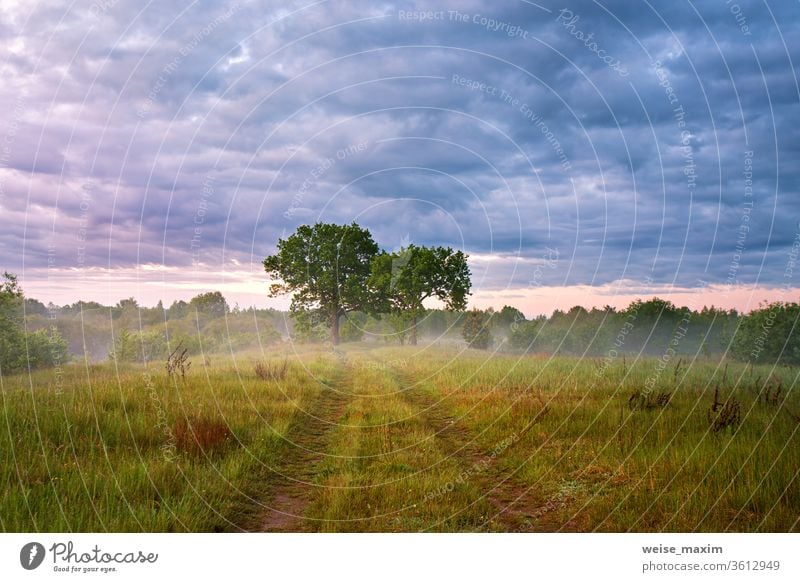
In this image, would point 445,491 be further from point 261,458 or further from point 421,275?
point 421,275

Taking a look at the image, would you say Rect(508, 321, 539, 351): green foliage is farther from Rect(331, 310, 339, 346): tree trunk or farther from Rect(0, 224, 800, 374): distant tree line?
Rect(331, 310, 339, 346): tree trunk

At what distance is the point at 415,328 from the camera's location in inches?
2133

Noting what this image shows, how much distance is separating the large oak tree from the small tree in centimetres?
1140

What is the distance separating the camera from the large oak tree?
53.7 metres

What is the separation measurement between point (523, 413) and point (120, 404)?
9.88 meters

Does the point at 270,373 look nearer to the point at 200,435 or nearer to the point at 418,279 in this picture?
the point at 200,435

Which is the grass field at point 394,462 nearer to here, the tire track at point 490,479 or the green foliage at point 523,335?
the tire track at point 490,479

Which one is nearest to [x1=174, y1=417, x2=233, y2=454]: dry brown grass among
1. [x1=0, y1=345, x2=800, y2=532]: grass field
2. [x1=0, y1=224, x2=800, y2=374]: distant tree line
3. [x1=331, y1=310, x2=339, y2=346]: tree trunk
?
[x1=0, y1=345, x2=800, y2=532]: grass field

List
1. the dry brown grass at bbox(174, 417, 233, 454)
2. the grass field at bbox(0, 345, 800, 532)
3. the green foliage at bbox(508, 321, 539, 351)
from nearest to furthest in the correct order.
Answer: the grass field at bbox(0, 345, 800, 532) → the dry brown grass at bbox(174, 417, 233, 454) → the green foliage at bbox(508, 321, 539, 351)

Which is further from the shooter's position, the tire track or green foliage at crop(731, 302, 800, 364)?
green foliage at crop(731, 302, 800, 364)
